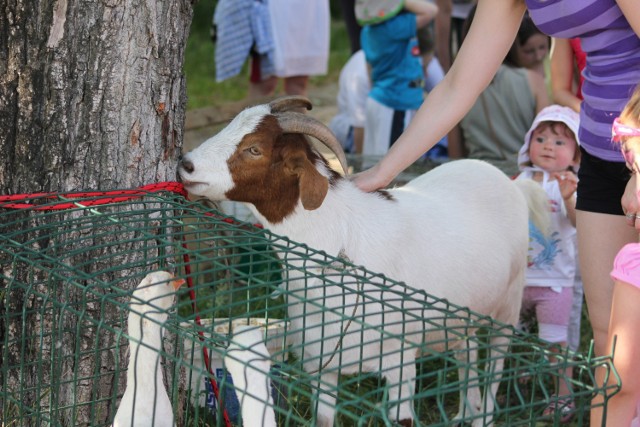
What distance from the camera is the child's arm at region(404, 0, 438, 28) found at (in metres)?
7.17

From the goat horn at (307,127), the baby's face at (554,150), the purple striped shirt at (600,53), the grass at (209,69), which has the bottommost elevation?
the grass at (209,69)

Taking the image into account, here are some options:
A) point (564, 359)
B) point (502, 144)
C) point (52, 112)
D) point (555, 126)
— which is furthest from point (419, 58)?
point (564, 359)

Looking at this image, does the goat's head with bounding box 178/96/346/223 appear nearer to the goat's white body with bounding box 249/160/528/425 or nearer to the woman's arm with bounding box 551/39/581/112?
the goat's white body with bounding box 249/160/528/425

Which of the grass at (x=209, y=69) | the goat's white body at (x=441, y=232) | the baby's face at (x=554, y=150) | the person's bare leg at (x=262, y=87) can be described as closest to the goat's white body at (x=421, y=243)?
the goat's white body at (x=441, y=232)

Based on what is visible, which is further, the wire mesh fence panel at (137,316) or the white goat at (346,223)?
the white goat at (346,223)

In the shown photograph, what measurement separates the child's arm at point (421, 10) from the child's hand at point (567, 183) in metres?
2.87

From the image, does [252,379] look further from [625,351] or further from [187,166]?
[187,166]

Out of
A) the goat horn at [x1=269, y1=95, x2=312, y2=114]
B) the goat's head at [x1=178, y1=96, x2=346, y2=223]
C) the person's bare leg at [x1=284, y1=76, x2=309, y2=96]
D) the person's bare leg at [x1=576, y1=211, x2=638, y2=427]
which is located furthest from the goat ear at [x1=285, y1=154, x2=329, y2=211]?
the person's bare leg at [x1=284, y1=76, x2=309, y2=96]

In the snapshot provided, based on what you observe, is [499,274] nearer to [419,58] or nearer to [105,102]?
[105,102]

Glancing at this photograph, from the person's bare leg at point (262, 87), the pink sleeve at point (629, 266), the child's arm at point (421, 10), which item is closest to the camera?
the pink sleeve at point (629, 266)

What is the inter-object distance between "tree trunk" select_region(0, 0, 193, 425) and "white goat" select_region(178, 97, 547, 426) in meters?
0.28

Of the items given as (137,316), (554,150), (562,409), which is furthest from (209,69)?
(562,409)

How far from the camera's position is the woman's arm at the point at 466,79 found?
125 inches

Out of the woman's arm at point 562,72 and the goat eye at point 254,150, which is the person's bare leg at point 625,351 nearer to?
the goat eye at point 254,150
